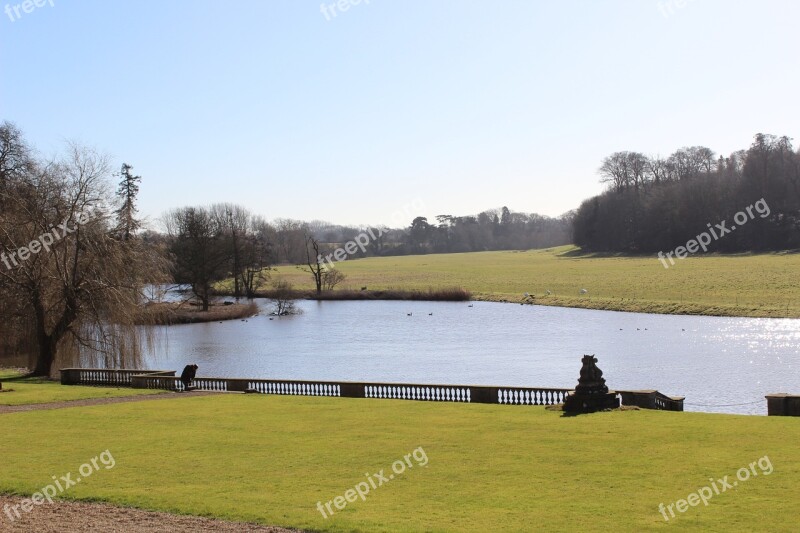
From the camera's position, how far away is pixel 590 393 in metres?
23.9

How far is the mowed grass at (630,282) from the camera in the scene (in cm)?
7306

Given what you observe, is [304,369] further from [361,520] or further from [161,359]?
[361,520]

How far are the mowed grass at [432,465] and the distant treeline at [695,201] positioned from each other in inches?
4178

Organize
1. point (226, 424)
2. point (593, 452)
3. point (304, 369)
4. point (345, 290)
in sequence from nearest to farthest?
point (593, 452)
point (226, 424)
point (304, 369)
point (345, 290)

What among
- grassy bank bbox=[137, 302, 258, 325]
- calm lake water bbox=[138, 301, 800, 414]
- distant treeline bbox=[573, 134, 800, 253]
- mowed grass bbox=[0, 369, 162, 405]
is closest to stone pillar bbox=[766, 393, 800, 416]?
calm lake water bbox=[138, 301, 800, 414]

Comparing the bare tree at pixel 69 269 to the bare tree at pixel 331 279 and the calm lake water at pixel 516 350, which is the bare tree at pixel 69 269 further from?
the bare tree at pixel 331 279

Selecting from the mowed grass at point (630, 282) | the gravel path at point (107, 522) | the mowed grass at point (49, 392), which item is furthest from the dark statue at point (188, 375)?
the mowed grass at point (630, 282)

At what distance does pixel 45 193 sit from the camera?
40.4m

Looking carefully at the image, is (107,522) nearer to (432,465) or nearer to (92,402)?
(432,465)

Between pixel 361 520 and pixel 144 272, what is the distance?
31623 mm

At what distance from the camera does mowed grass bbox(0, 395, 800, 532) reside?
42.9 ft

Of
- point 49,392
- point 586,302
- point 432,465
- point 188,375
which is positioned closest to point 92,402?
point 49,392

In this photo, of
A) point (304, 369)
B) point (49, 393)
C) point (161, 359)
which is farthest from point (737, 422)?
point (161, 359)

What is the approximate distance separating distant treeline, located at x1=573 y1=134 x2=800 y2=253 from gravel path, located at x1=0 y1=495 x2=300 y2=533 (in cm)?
11712
